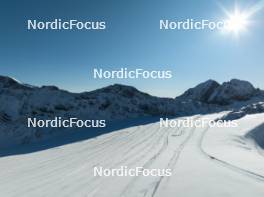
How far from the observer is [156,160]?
45.5 ft

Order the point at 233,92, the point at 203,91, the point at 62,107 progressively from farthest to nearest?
the point at 203,91, the point at 233,92, the point at 62,107

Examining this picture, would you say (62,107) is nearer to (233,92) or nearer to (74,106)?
(74,106)

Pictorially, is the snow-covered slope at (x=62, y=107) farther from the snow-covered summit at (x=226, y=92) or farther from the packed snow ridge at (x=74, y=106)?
the snow-covered summit at (x=226, y=92)

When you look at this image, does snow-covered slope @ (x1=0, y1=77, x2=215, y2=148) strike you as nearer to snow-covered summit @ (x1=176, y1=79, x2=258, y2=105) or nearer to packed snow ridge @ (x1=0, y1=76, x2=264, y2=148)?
packed snow ridge @ (x1=0, y1=76, x2=264, y2=148)

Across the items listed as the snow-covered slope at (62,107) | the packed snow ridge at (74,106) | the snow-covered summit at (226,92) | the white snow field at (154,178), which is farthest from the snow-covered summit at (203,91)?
the white snow field at (154,178)

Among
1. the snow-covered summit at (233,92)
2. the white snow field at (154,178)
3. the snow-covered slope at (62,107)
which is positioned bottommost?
the white snow field at (154,178)

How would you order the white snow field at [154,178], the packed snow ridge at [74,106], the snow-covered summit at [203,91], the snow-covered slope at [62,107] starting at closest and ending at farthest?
the white snow field at [154,178] → the snow-covered slope at [62,107] → the packed snow ridge at [74,106] → the snow-covered summit at [203,91]

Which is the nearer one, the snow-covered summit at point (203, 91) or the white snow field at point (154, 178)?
the white snow field at point (154, 178)

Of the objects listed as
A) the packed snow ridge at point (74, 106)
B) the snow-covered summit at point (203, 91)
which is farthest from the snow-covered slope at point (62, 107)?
the snow-covered summit at point (203, 91)

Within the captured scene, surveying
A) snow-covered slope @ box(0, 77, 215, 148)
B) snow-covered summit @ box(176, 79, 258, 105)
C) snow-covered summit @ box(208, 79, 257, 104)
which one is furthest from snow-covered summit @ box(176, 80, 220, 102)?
snow-covered slope @ box(0, 77, 215, 148)

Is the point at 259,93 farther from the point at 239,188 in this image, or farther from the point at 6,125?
the point at 239,188

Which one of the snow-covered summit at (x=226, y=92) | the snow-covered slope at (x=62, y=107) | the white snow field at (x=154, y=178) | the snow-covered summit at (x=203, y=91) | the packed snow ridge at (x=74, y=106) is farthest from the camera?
the snow-covered summit at (x=203, y=91)

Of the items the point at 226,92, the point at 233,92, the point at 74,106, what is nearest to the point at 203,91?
the point at 226,92

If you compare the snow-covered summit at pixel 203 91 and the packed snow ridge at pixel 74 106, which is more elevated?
the snow-covered summit at pixel 203 91
